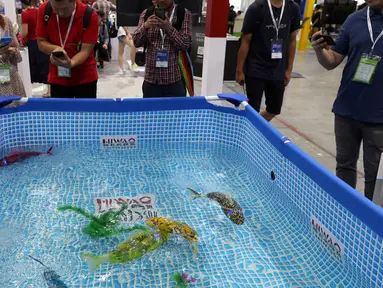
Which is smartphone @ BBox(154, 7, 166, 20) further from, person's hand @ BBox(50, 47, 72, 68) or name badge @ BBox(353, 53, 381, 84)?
name badge @ BBox(353, 53, 381, 84)

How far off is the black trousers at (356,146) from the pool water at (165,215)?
521mm

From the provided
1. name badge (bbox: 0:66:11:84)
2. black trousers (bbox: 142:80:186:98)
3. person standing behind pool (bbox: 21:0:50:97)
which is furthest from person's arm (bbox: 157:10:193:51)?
person standing behind pool (bbox: 21:0:50:97)

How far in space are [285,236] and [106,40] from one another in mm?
6251

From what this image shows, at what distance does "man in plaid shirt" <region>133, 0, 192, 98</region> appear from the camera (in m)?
2.87

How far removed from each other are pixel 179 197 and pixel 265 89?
1568 millimetres

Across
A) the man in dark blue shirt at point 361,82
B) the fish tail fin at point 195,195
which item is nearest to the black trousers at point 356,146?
the man in dark blue shirt at point 361,82

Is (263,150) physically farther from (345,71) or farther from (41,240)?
(41,240)

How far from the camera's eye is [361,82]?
2109 millimetres

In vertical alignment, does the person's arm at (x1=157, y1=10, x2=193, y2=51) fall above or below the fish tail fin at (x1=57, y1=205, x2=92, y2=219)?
above

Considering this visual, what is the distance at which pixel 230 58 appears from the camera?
6.91 m

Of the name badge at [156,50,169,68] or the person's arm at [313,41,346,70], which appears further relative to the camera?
the name badge at [156,50,169,68]

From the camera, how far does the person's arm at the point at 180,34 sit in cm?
276

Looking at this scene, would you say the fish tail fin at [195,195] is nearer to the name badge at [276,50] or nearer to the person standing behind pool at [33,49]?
the name badge at [276,50]

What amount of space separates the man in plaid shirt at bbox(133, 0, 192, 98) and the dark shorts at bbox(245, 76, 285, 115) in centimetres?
62
